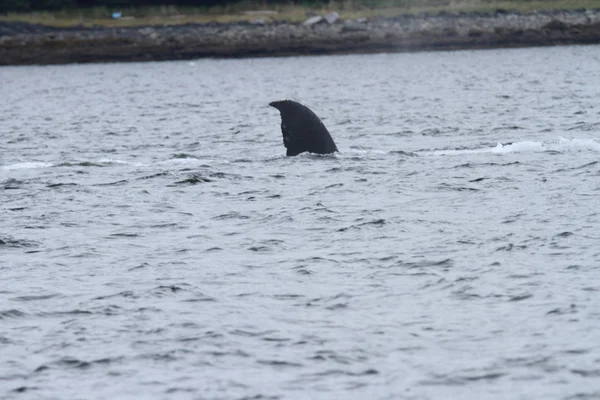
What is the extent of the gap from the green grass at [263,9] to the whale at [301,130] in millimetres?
69011

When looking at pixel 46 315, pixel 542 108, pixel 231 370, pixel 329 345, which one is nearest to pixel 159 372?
pixel 231 370

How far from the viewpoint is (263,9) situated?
101 m

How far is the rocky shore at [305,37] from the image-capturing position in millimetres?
88750

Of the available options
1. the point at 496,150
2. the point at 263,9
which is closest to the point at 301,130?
the point at 496,150

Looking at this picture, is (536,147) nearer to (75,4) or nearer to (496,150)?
(496,150)

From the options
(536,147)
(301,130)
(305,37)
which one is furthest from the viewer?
(305,37)

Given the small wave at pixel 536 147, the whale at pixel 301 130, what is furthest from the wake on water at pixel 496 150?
the whale at pixel 301 130

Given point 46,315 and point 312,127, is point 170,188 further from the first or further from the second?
point 46,315

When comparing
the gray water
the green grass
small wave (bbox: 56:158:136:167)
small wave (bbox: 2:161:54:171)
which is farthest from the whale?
the green grass

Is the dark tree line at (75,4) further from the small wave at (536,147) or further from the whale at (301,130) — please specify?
the whale at (301,130)

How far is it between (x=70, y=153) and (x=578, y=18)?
6778 centimetres

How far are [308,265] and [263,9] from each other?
88.2 meters

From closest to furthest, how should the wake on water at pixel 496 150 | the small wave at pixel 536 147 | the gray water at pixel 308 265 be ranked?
the gray water at pixel 308 265
the small wave at pixel 536 147
the wake on water at pixel 496 150

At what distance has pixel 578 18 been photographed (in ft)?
292
